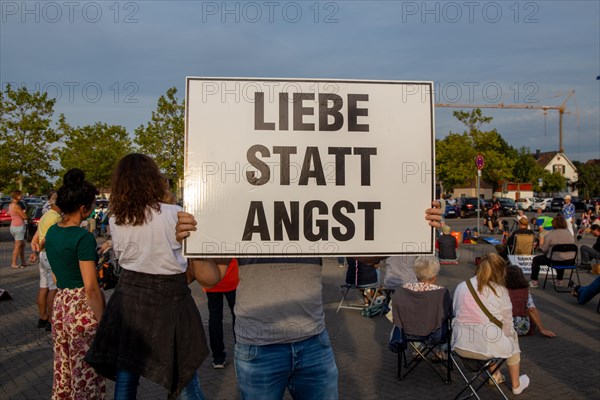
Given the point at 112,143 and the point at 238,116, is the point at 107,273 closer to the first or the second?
the point at 238,116

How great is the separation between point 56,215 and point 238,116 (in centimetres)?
632

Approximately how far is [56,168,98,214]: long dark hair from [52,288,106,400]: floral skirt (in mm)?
620

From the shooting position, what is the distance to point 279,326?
285cm

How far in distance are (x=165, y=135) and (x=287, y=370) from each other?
34399mm

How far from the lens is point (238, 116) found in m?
2.86

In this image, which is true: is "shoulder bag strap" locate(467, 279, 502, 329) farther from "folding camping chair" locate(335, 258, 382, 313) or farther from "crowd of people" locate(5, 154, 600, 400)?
"folding camping chair" locate(335, 258, 382, 313)

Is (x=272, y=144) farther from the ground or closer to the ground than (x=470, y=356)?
farther from the ground

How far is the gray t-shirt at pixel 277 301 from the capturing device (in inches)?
112

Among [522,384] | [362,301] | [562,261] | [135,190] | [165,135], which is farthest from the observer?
[165,135]

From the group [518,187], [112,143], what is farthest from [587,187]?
[112,143]

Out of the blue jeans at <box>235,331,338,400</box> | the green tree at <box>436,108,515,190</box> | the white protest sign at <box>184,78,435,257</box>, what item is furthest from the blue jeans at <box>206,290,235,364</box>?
the green tree at <box>436,108,515,190</box>

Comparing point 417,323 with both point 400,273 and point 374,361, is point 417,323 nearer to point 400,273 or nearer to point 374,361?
point 374,361

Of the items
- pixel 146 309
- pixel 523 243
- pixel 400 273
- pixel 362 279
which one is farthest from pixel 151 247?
pixel 523 243

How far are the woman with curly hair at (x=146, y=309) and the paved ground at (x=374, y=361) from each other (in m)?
0.12
